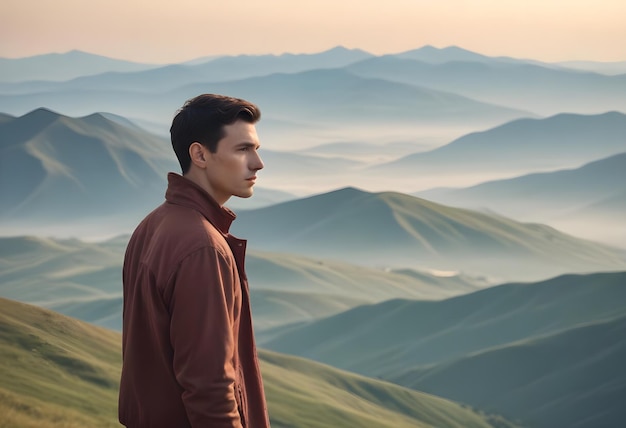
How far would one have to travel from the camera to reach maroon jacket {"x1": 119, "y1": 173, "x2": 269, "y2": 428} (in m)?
5.41

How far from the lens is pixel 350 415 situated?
78312 mm

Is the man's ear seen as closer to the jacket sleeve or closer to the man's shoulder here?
the man's shoulder

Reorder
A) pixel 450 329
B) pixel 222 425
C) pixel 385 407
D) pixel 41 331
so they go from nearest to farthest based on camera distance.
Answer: pixel 222 425 < pixel 41 331 < pixel 385 407 < pixel 450 329

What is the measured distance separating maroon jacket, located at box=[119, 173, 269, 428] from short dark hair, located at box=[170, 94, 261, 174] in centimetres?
23

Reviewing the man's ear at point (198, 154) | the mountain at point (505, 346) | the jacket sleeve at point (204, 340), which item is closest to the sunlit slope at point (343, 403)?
the mountain at point (505, 346)

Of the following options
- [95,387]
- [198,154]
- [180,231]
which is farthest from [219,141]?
[95,387]

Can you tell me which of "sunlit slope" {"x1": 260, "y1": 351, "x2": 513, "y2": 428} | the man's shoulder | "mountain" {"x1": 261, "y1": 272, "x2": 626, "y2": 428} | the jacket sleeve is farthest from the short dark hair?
"mountain" {"x1": 261, "y1": 272, "x2": 626, "y2": 428}

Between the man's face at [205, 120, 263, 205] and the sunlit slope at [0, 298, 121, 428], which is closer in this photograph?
the man's face at [205, 120, 263, 205]

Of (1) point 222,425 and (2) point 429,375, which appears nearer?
(1) point 222,425

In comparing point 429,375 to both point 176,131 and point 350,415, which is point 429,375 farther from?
point 176,131

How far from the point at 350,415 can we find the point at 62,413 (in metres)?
34.6

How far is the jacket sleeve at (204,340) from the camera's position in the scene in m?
5.37

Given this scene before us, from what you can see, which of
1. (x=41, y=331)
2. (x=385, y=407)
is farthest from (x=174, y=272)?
(x=385, y=407)

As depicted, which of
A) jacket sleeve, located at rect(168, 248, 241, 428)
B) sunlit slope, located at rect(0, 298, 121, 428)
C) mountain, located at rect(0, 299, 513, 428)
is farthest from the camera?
mountain, located at rect(0, 299, 513, 428)
